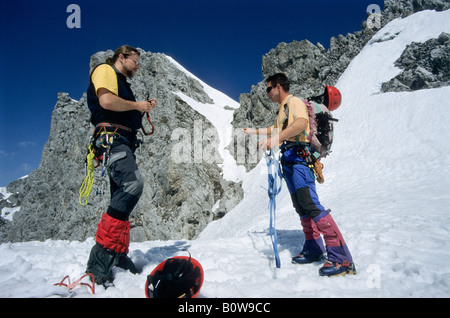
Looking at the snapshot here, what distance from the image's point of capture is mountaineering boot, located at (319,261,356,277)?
3250 mm

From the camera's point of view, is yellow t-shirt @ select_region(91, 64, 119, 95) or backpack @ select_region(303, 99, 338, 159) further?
backpack @ select_region(303, 99, 338, 159)

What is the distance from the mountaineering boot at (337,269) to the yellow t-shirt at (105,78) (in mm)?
4023

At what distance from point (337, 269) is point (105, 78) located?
437 cm

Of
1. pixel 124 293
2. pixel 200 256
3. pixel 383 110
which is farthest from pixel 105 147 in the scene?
pixel 383 110

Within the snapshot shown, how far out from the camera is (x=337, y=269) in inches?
129

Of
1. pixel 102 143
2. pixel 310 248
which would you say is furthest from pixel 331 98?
pixel 102 143

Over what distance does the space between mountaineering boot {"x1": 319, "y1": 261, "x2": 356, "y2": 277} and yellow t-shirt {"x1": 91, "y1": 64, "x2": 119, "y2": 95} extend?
4023 millimetres

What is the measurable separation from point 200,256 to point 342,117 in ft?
85.6

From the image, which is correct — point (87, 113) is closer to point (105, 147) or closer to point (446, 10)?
point (105, 147)

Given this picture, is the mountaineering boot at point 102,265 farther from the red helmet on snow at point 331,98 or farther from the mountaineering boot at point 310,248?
the red helmet on snow at point 331,98

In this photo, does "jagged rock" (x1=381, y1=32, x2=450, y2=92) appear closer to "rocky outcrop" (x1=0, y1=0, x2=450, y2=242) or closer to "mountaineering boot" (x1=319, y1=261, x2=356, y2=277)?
"rocky outcrop" (x1=0, y1=0, x2=450, y2=242)

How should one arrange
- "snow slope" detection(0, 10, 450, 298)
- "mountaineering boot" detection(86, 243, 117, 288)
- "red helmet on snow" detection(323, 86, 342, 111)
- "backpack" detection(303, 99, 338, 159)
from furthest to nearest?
1. "red helmet on snow" detection(323, 86, 342, 111)
2. "backpack" detection(303, 99, 338, 159)
3. "mountaineering boot" detection(86, 243, 117, 288)
4. "snow slope" detection(0, 10, 450, 298)

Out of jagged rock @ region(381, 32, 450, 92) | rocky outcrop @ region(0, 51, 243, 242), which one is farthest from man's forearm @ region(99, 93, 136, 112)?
jagged rock @ region(381, 32, 450, 92)

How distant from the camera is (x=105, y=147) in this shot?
3.53 m
